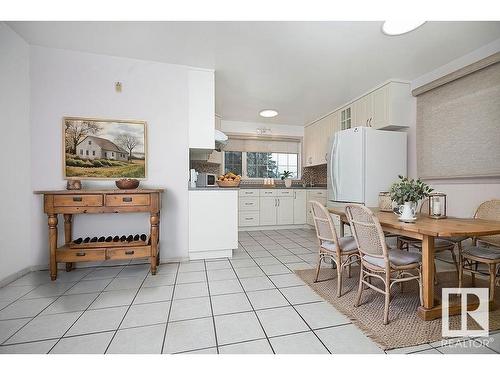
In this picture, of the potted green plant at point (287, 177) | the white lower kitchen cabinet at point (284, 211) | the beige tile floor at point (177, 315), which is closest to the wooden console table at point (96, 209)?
the beige tile floor at point (177, 315)

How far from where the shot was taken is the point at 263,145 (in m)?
5.68

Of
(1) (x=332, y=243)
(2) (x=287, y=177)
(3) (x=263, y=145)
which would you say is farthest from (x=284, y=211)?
(1) (x=332, y=243)

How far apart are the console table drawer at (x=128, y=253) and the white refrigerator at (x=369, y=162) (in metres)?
2.79

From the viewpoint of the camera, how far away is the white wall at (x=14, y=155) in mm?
2221

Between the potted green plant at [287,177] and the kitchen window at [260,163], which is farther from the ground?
the kitchen window at [260,163]

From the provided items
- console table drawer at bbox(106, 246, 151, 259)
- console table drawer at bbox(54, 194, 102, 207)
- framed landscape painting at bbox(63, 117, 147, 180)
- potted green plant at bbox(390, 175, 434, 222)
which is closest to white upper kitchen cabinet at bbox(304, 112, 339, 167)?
potted green plant at bbox(390, 175, 434, 222)

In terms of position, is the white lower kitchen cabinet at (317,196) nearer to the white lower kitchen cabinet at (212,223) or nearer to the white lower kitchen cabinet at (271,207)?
the white lower kitchen cabinet at (271,207)

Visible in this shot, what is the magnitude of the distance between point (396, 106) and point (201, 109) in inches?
107

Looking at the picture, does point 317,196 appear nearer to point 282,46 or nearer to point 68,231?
point 282,46

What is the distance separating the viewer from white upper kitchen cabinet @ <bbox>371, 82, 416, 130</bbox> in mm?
3295

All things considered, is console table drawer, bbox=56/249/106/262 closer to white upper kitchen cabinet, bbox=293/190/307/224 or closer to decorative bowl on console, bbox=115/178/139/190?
decorative bowl on console, bbox=115/178/139/190

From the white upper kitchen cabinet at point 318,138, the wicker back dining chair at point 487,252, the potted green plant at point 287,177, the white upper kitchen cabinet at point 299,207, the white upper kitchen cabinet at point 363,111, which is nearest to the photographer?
the wicker back dining chair at point 487,252

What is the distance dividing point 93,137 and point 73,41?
97cm
